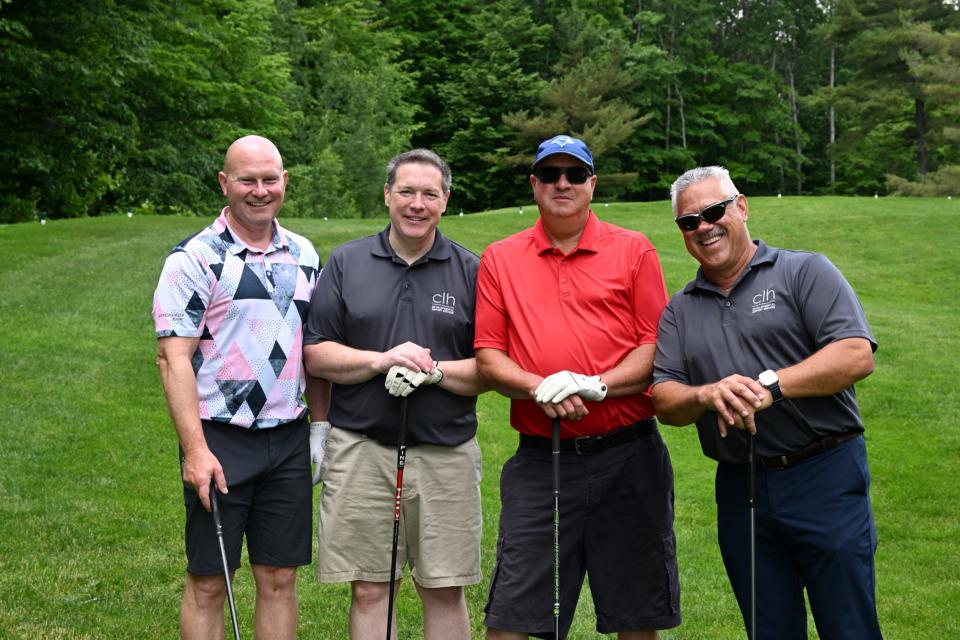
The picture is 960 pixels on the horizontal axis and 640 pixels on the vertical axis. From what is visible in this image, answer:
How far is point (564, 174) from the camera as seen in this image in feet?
13.4

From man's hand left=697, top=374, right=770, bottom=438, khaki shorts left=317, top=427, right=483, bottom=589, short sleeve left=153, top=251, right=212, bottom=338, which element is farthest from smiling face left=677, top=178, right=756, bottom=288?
short sleeve left=153, top=251, right=212, bottom=338

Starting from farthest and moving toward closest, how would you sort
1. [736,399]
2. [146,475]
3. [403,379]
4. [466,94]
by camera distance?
[466,94]
[146,475]
[403,379]
[736,399]

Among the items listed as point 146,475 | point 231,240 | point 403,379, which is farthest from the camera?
point 146,475

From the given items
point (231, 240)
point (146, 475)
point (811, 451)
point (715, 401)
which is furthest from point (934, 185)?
point (231, 240)

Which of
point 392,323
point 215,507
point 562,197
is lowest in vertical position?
point 215,507

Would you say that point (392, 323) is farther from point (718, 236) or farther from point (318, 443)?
point (718, 236)

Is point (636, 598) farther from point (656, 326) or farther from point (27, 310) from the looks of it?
point (27, 310)

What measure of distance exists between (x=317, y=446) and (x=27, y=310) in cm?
1060

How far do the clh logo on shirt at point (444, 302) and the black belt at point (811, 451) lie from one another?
1.38 meters

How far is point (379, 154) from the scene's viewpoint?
34.0m

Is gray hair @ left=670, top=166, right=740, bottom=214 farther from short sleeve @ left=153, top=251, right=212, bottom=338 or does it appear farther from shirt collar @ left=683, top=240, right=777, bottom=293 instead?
short sleeve @ left=153, top=251, right=212, bottom=338

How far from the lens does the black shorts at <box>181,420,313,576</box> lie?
4020 millimetres

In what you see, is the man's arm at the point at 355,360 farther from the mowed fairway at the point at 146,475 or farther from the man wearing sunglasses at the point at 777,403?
the man wearing sunglasses at the point at 777,403

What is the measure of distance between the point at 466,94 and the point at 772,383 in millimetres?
45770
